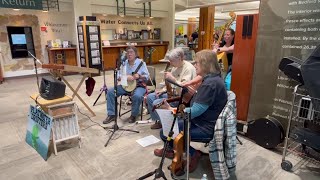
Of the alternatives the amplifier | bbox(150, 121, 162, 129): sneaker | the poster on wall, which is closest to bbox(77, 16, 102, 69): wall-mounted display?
bbox(150, 121, 162, 129): sneaker

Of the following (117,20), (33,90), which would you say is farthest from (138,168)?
(117,20)

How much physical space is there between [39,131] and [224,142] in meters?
2.08

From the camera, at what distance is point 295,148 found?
2.60 meters

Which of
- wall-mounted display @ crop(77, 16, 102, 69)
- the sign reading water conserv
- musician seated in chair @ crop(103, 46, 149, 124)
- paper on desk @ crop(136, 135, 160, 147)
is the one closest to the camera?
paper on desk @ crop(136, 135, 160, 147)

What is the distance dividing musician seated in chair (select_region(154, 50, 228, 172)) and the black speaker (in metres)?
1.27

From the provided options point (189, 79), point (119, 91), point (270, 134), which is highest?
point (189, 79)

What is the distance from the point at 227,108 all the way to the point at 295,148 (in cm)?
135

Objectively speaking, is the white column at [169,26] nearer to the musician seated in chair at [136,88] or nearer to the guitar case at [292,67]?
the musician seated in chair at [136,88]

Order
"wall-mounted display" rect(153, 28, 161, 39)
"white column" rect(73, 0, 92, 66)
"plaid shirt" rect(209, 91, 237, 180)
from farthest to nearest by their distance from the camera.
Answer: "wall-mounted display" rect(153, 28, 161, 39) < "white column" rect(73, 0, 92, 66) < "plaid shirt" rect(209, 91, 237, 180)

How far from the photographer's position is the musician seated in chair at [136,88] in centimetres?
340

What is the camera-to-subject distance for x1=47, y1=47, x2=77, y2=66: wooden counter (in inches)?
276

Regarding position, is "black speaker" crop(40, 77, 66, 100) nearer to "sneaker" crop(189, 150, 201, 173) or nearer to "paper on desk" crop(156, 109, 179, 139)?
"paper on desk" crop(156, 109, 179, 139)

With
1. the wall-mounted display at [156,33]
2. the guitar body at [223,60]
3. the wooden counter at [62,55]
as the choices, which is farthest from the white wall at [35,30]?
the guitar body at [223,60]

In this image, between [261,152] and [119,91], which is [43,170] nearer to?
[119,91]
